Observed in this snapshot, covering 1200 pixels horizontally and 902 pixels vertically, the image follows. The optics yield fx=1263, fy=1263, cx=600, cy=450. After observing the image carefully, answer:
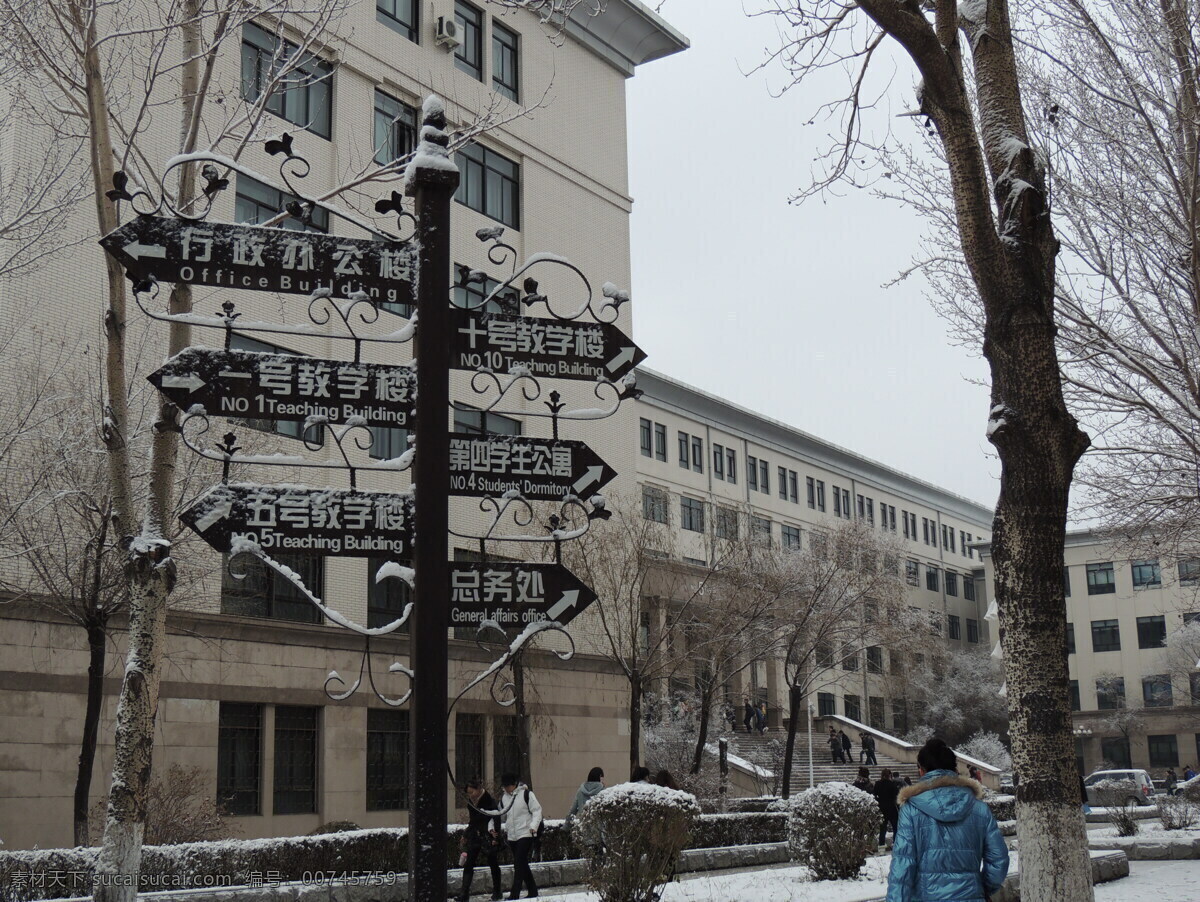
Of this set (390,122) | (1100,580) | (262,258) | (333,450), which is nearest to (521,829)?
(262,258)

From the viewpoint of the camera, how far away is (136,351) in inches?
834

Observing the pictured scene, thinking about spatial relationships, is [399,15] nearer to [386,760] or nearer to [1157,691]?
[386,760]

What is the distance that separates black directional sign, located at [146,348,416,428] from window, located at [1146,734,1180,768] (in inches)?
2715

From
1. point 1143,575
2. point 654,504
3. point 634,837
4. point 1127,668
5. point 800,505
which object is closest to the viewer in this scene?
point 634,837

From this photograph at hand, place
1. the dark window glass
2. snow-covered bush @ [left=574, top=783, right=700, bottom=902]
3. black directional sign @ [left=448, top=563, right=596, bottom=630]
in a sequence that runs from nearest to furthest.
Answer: black directional sign @ [left=448, top=563, right=596, bottom=630] → snow-covered bush @ [left=574, top=783, right=700, bottom=902] → the dark window glass

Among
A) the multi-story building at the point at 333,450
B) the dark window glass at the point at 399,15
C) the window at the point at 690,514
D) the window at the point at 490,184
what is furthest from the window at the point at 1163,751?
the dark window glass at the point at 399,15

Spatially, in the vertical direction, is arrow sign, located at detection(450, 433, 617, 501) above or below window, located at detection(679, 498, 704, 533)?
below

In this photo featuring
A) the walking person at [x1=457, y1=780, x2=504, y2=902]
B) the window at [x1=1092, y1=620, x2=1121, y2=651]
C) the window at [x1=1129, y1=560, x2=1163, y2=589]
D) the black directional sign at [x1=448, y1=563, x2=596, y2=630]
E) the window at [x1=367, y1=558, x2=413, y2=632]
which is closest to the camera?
the black directional sign at [x1=448, y1=563, x2=596, y2=630]

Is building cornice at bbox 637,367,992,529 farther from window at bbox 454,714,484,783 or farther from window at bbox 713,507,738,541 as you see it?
window at bbox 454,714,484,783

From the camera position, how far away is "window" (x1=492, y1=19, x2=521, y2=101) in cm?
3256

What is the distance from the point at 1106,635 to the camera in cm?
7012

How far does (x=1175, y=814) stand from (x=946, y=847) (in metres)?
22.5

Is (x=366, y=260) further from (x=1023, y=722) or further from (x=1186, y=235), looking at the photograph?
(x=1186, y=235)

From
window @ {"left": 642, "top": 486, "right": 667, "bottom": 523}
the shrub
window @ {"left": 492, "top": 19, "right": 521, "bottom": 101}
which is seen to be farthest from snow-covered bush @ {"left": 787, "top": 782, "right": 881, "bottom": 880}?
window @ {"left": 492, "top": 19, "right": 521, "bottom": 101}
